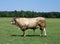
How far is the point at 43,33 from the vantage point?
67.0ft

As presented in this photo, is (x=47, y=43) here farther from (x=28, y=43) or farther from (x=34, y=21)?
(x=34, y=21)

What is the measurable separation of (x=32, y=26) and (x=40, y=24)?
0.71 meters

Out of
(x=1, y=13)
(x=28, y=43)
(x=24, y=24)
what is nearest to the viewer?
(x=28, y=43)

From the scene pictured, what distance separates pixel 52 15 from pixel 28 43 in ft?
316

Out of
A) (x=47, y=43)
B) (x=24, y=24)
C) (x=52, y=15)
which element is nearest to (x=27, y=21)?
(x=24, y=24)

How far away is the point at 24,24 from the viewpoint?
19.9 metres

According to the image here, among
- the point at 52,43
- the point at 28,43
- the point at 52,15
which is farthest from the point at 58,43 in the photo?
the point at 52,15

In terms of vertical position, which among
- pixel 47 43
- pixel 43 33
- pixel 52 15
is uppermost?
pixel 47 43

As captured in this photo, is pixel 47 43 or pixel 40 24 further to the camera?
pixel 40 24

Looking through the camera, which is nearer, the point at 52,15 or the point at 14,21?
the point at 14,21

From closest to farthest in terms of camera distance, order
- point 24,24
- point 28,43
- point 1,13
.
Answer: point 28,43 → point 24,24 → point 1,13

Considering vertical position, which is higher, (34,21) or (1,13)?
(34,21)

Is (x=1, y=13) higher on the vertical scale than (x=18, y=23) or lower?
lower

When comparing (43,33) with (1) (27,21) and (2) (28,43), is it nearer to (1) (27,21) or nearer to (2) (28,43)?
(1) (27,21)
